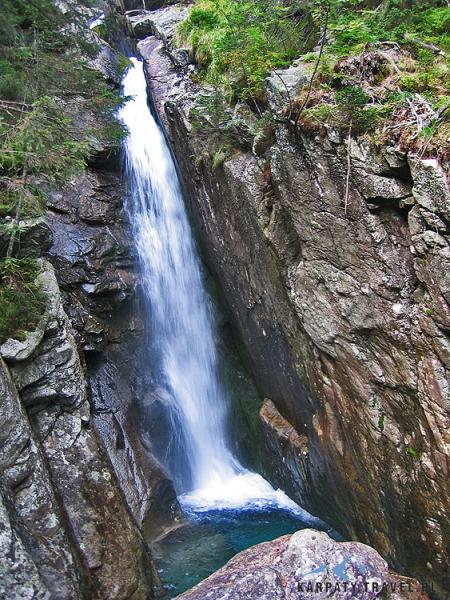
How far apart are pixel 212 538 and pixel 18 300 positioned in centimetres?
549

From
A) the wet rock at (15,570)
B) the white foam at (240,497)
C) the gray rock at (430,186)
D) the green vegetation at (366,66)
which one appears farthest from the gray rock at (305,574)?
the green vegetation at (366,66)

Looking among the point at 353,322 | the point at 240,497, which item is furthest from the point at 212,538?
the point at 353,322

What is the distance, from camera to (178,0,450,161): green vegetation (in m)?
5.58

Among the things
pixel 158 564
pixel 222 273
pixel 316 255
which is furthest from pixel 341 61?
pixel 158 564

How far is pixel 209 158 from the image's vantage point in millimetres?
9602

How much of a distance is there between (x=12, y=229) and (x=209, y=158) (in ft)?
14.9

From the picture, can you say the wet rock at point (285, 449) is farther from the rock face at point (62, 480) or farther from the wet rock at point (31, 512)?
the wet rock at point (31, 512)

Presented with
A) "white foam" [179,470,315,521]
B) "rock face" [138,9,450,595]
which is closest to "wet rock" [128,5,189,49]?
"rock face" [138,9,450,595]

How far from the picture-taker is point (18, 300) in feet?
22.5

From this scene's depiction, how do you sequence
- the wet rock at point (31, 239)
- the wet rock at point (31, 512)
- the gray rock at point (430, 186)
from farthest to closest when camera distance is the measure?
the wet rock at point (31, 239), the wet rock at point (31, 512), the gray rock at point (430, 186)

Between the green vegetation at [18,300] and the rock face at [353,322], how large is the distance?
4082 millimetres

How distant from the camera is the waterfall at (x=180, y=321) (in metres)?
10.6

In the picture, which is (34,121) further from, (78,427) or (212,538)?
(212,538)

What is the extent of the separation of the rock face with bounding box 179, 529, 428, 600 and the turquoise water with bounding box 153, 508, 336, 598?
2883 mm
